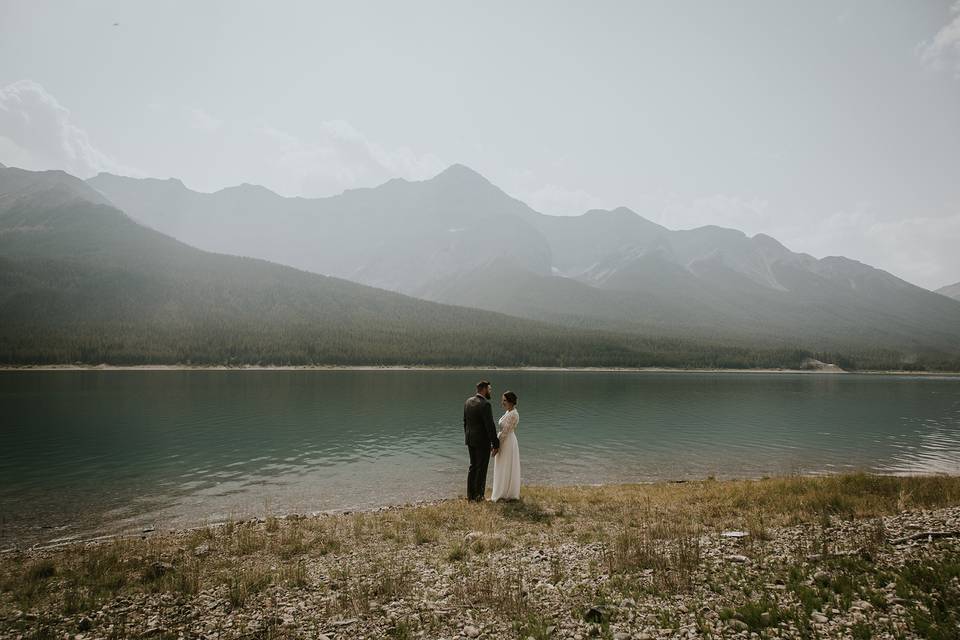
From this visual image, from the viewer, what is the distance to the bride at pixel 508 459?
17258 mm

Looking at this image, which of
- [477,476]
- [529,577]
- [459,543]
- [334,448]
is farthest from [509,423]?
[334,448]

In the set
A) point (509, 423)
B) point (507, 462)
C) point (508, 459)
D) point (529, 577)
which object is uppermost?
point (509, 423)

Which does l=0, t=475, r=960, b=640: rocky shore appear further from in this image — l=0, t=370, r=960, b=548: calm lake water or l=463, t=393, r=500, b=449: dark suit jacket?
l=0, t=370, r=960, b=548: calm lake water

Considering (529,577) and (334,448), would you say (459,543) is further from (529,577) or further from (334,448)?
(334,448)

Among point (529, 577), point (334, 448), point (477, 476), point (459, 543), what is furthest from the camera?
point (334, 448)

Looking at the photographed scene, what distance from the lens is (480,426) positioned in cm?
1734

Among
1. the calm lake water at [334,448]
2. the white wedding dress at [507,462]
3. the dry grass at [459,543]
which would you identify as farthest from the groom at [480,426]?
the calm lake water at [334,448]

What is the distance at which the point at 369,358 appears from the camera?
17512 cm

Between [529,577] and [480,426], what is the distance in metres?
7.24

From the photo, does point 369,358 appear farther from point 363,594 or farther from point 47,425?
point 363,594

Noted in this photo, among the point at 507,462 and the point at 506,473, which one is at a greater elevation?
the point at 507,462

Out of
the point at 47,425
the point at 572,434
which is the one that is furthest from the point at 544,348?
the point at 47,425

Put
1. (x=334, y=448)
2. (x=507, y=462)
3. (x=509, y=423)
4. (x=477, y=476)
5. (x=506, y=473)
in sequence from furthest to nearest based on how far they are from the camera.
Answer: (x=334, y=448) → (x=477, y=476) → (x=506, y=473) → (x=507, y=462) → (x=509, y=423)

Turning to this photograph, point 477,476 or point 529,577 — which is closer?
point 529,577
